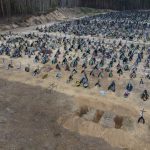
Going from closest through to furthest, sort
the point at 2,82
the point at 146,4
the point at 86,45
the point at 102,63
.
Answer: the point at 2,82 → the point at 102,63 → the point at 86,45 → the point at 146,4

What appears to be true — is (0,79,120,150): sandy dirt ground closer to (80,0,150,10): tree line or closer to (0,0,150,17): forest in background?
(0,0,150,17): forest in background

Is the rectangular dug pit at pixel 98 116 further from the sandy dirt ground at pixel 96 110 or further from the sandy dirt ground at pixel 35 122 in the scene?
the sandy dirt ground at pixel 35 122

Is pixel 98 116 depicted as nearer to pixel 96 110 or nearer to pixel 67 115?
pixel 96 110

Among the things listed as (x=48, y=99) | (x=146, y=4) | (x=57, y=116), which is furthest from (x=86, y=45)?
(x=146, y=4)

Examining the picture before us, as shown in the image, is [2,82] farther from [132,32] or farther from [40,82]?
[132,32]

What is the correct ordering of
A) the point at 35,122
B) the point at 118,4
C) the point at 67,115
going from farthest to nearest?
the point at 118,4, the point at 67,115, the point at 35,122

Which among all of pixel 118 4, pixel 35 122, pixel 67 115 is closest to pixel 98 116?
pixel 67 115

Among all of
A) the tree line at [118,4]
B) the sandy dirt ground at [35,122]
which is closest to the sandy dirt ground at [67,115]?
the sandy dirt ground at [35,122]

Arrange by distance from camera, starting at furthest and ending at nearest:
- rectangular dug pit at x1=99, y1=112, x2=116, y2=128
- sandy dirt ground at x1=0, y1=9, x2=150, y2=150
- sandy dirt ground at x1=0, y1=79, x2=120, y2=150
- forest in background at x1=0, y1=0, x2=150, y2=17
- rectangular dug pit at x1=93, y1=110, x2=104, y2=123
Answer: forest in background at x1=0, y1=0, x2=150, y2=17 < rectangular dug pit at x1=93, y1=110, x2=104, y2=123 < rectangular dug pit at x1=99, y1=112, x2=116, y2=128 < sandy dirt ground at x1=0, y1=9, x2=150, y2=150 < sandy dirt ground at x1=0, y1=79, x2=120, y2=150

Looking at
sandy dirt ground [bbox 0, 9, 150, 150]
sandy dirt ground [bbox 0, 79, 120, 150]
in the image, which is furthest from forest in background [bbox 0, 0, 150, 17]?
sandy dirt ground [bbox 0, 79, 120, 150]
